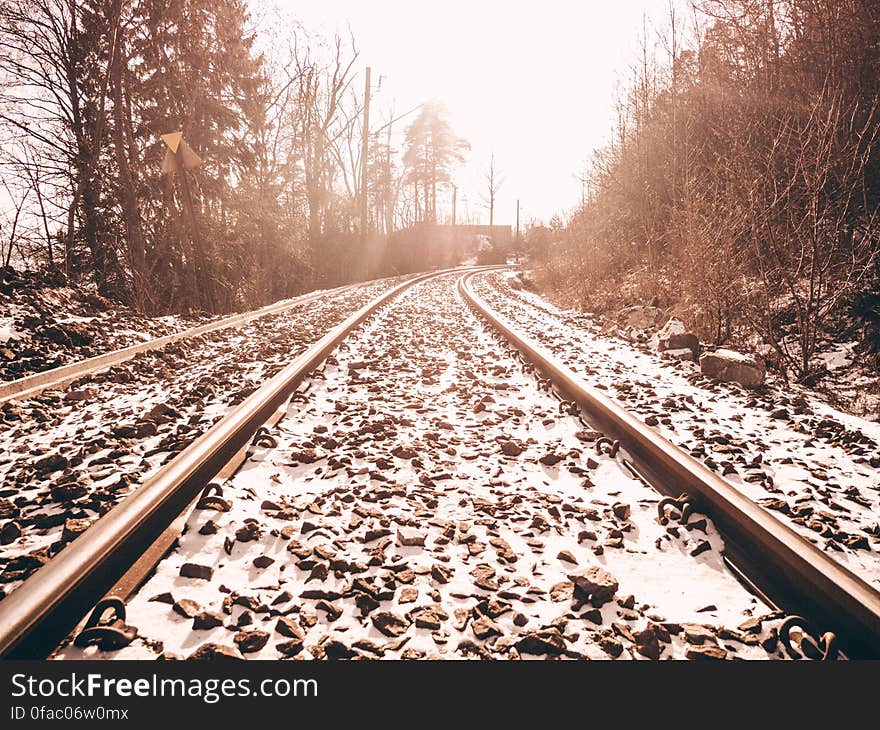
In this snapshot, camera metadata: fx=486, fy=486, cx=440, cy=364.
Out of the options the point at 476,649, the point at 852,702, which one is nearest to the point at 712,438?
the point at 852,702

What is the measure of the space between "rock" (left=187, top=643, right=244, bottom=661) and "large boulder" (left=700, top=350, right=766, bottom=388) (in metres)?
4.63

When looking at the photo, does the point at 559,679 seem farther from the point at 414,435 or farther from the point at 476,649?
the point at 414,435

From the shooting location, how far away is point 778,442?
121 inches

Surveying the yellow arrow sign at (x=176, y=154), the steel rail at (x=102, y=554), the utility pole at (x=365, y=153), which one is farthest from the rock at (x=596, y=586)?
the utility pole at (x=365, y=153)

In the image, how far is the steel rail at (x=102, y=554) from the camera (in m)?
1.26

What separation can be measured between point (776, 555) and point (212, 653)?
1.82 meters

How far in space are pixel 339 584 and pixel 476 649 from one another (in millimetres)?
537

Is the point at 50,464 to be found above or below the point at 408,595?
above

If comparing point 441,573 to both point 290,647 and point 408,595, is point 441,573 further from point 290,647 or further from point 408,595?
point 290,647

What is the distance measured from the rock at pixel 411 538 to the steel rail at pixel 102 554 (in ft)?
3.04

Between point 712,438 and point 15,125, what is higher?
point 15,125

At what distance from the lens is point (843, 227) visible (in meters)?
5.31

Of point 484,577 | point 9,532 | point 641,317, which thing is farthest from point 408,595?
point 641,317

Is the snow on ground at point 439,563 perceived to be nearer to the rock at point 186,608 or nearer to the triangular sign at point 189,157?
the rock at point 186,608
